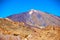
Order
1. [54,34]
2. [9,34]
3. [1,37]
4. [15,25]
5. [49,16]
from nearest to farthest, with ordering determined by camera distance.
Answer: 1. [1,37]
2. [9,34]
3. [54,34]
4. [15,25]
5. [49,16]

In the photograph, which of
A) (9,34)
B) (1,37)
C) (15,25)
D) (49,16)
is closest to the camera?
(1,37)

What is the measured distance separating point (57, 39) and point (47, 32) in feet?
3.79

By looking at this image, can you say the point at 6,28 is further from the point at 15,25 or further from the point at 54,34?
the point at 54,34

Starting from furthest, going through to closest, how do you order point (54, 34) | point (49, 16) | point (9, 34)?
point (49, 16)
point (54, 34)
point (9, 34)

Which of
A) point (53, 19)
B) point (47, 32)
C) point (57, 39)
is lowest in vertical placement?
point (57, 39)

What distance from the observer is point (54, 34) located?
12391 mm

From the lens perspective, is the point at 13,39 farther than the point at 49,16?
No

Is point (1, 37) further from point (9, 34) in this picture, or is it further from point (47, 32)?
point (47, 32)

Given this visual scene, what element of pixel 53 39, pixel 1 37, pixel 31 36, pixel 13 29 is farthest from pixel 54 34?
pixel 1 37

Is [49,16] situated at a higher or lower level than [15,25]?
higher

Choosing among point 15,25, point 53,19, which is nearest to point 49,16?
point 53,19

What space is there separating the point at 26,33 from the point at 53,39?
1.96 m

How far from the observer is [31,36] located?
11.9 metres

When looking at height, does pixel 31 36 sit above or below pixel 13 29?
below
